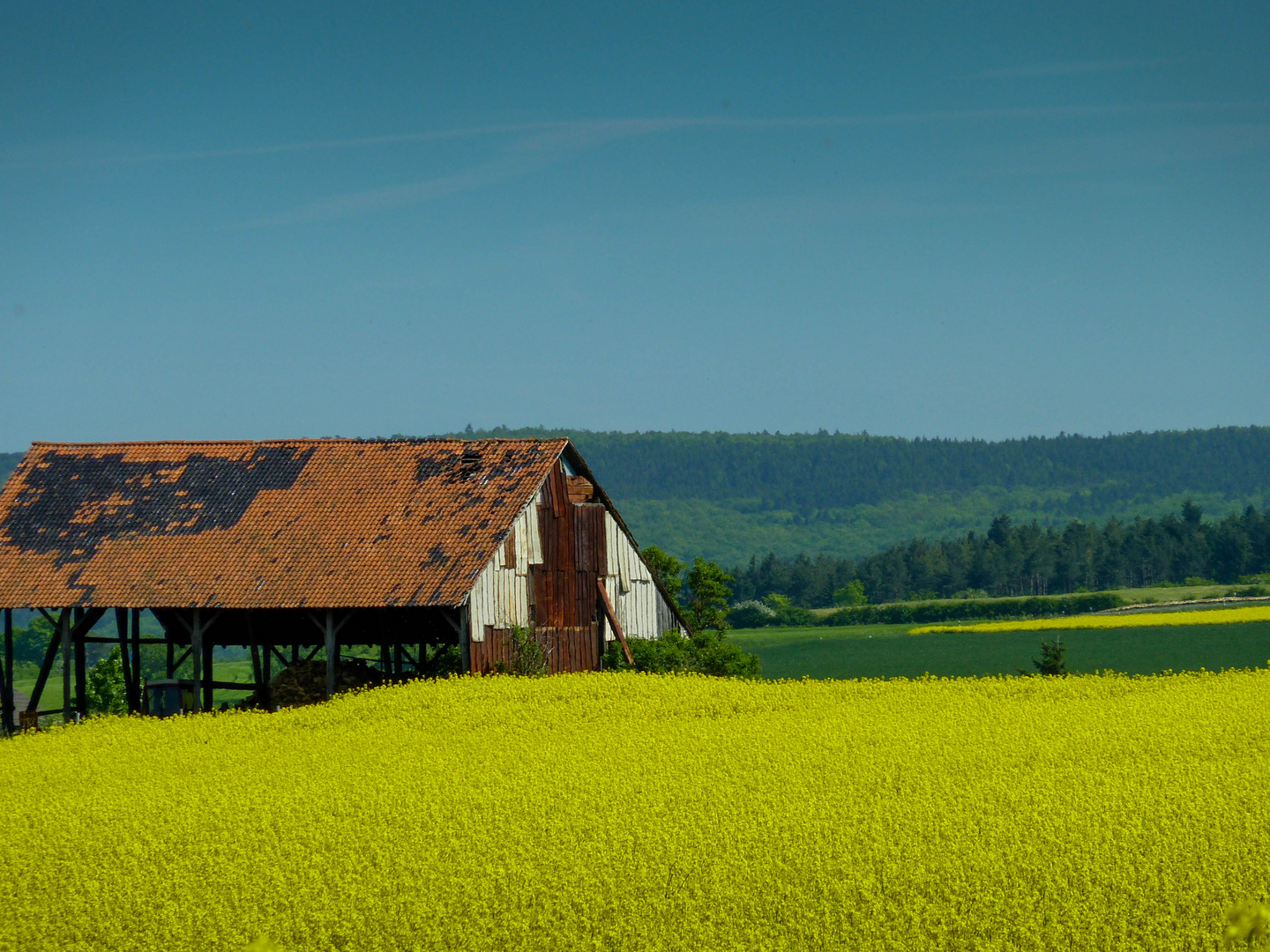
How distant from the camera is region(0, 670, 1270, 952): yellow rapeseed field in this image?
1207 cm

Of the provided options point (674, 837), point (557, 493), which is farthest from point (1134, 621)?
point (674, 837)

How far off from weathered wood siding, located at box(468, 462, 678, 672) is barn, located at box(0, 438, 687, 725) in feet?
0.15

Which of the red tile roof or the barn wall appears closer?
the barn wall

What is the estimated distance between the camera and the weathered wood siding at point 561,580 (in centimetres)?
3094

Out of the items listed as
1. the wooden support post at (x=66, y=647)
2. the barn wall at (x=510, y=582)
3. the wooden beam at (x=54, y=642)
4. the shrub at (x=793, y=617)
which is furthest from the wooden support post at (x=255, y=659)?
the shrub at (x=793, y=617)

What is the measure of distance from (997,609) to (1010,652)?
148ft

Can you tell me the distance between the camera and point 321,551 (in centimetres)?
3216

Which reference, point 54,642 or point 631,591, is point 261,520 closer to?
point 54,642

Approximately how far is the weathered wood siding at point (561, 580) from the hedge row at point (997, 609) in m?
65.0

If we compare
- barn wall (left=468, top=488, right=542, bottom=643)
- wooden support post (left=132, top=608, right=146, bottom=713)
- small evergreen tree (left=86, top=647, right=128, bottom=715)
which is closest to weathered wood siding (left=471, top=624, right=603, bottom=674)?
barn wall (left=468, top=488, right=542, bottom=643)

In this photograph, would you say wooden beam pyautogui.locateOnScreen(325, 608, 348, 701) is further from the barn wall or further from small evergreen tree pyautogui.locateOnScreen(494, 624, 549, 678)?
small evergreen tree pyautogui.locateOnScreen(494, 624, 549, 678)

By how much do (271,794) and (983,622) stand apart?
80.4 m

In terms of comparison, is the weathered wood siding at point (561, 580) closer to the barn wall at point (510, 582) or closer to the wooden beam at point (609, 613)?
the barn wall at point (510, 582)

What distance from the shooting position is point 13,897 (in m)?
14.2
